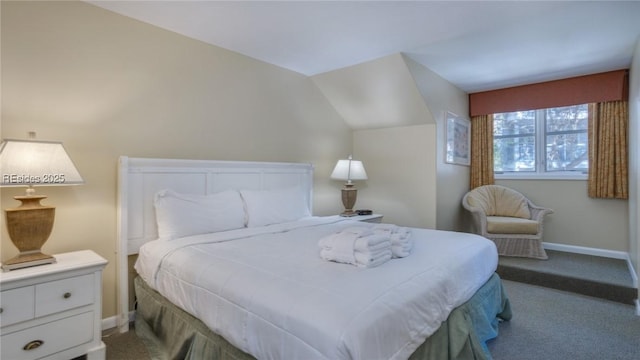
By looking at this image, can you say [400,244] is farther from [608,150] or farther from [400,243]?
[608,150]

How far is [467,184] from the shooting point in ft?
16.0

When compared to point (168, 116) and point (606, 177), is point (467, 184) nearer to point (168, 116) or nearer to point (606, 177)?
point (606, 177)

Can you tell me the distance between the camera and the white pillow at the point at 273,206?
285 cm

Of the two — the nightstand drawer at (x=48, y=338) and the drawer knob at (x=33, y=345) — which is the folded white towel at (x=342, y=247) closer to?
the nightstand drawer at (x=48, y=338)

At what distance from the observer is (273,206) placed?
2996 mm

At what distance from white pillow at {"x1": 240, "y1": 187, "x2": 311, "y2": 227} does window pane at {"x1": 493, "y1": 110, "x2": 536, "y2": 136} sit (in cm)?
337

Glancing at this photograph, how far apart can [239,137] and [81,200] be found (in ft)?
4.75

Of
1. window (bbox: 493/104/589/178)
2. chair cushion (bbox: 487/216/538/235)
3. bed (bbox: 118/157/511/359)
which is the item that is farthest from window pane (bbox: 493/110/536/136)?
bed (bbox: 118/157/511/359)

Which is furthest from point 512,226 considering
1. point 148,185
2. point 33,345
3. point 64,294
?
point 33,345

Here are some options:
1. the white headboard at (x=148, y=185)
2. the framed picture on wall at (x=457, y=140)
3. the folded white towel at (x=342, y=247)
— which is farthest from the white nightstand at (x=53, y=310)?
the framed picture on wall at (x=457, y=140)

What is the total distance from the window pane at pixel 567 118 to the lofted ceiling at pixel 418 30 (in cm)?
61

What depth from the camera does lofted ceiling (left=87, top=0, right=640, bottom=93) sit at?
2.36 metres

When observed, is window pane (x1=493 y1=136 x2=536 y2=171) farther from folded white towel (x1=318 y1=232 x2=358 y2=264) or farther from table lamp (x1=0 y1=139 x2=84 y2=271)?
table lamp (x1=0 y1=139 x2=84 y2=271)

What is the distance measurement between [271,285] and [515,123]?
467 centimetres
